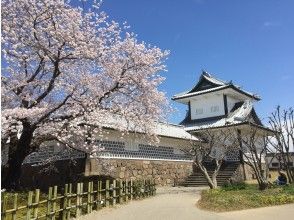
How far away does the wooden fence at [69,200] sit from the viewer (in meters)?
10.0

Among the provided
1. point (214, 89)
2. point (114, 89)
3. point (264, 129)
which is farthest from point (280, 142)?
point (114, 89)

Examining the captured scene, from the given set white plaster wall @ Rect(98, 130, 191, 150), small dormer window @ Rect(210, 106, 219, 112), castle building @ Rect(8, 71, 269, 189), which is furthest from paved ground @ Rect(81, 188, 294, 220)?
small dormer window @ Rect(210, 106, 219, 112)

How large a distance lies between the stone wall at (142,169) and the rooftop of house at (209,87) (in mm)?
9945

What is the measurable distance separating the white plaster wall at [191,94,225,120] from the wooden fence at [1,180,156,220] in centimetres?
1990

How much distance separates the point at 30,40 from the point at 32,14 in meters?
1.03

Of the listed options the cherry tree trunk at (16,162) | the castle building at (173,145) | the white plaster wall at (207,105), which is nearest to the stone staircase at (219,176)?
the castle building at (173,145)

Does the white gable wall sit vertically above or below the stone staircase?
above

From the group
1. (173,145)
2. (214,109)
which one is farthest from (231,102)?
(173,145)

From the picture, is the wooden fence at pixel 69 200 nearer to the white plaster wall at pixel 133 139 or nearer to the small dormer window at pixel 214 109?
the white plaster wall at pixel 133 139

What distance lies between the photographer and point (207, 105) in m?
39.7

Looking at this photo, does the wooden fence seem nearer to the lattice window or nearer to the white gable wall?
the lattice window

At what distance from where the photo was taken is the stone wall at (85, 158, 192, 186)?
922 inches

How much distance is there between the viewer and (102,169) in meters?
23.6

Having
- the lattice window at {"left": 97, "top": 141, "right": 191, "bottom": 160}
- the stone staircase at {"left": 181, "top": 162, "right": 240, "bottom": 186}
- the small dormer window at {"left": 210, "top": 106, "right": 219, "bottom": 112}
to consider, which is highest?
the small dormer window at {"left": 210, "top": 106, "right": 219, "bottom": 112}
